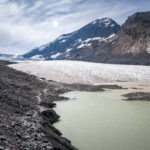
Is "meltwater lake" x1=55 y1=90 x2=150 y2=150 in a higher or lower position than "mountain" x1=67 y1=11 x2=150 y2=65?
lower

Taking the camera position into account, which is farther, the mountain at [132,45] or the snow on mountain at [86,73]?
the mountain at [132,45]

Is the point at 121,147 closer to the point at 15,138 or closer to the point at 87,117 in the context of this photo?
the point at 15,138

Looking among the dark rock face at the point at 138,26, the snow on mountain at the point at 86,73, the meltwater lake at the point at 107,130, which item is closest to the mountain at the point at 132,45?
the dark rock face at the point at 138,26

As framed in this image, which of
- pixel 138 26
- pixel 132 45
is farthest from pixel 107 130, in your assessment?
pixel 138 26

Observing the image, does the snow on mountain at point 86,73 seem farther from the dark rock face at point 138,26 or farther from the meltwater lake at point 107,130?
the dark rock face at point 138,26

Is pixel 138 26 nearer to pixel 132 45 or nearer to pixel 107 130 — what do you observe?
pixel 132 45

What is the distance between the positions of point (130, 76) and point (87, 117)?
34.7m

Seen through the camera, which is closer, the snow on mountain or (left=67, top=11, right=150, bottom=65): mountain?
the snow on mountain

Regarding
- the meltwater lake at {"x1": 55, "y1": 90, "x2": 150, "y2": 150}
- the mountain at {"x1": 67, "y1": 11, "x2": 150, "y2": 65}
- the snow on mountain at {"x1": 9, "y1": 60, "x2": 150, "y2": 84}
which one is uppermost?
the mountain at {"x1": 67, "y1": 11, "x2": 150, "y2": 65}

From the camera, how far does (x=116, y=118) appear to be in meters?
12.4

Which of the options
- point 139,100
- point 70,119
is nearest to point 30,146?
point 70,119

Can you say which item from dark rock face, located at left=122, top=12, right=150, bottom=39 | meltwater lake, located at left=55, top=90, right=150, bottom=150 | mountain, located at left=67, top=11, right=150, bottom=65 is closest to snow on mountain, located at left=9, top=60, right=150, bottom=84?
mountain, located at left=67, top=11, right=150, bottom=65

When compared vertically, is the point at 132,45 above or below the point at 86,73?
above

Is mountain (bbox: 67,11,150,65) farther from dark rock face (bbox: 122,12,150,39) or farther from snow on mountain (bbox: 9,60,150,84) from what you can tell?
snow on mountain (bbox: 9,60,150,84)
